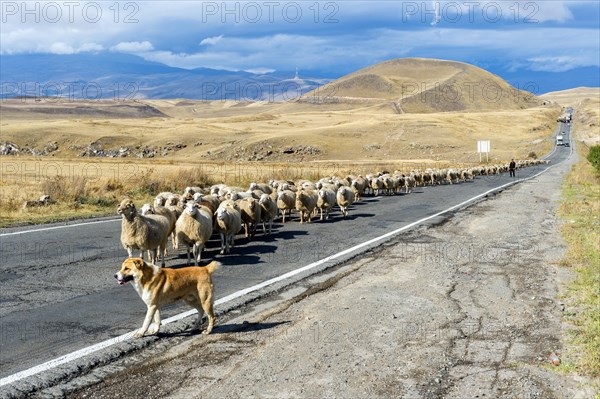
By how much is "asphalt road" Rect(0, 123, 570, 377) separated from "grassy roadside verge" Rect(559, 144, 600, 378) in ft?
16.0

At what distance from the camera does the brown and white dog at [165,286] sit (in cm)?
698

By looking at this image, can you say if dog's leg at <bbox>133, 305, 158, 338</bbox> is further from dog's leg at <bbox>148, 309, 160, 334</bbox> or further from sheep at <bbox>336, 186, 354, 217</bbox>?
sheep at <bbox>336, 186, 354, 217</bbox>

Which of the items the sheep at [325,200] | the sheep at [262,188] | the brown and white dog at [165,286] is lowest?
the brown and white dog at [165,286]

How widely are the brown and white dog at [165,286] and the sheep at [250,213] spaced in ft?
25.3

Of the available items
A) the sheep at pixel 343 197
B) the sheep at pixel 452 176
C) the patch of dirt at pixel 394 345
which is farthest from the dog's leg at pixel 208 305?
the sheep at pixel 452 176

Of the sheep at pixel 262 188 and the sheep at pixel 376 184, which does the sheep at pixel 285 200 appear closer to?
the sheep at pixel 262 188

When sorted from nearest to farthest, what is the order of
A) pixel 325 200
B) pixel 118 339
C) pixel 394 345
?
pixel 394 345
pixel 118 339
pixel 325 200

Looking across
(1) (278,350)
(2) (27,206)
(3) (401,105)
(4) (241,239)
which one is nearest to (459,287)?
(1) (278,350)

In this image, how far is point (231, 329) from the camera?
731 cm

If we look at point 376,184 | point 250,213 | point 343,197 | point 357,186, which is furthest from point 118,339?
point 376,184

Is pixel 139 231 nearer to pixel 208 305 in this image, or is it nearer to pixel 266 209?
pixel 208 305

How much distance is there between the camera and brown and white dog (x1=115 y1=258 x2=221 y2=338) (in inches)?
275

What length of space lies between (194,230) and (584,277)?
7.35 metres

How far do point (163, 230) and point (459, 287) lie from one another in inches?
230
